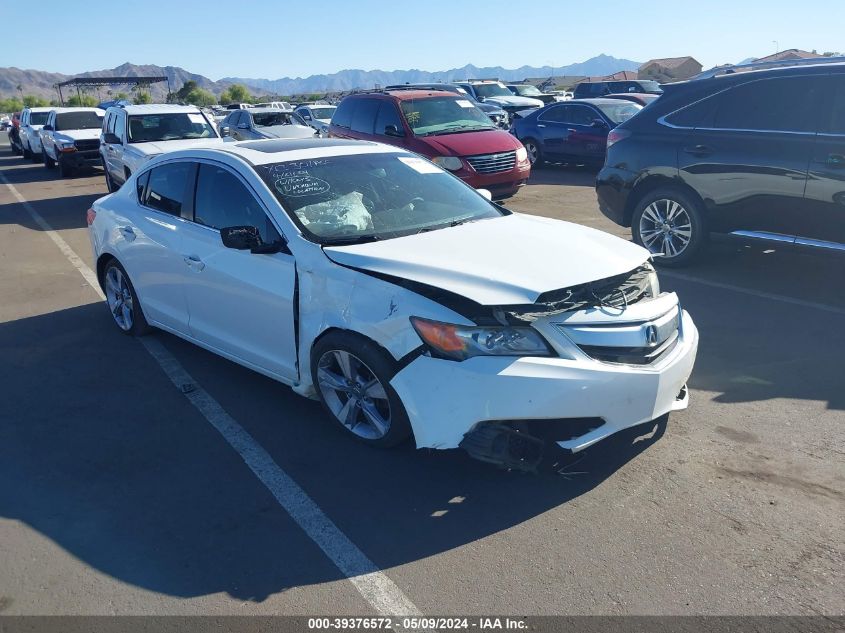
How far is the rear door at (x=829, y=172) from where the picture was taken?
6.36 metres

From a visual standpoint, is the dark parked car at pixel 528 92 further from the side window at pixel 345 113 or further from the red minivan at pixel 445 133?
the red minivan at pixel 445 133

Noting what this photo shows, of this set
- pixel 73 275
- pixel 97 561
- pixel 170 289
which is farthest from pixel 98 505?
pixel 73 275

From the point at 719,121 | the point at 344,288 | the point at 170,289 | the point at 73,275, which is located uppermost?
the point at 719,121

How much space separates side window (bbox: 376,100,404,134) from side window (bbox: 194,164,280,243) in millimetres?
7663

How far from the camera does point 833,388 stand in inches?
191

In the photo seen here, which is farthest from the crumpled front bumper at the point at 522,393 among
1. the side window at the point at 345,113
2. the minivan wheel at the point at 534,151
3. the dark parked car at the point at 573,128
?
the minivan wheel at the point at 534,151

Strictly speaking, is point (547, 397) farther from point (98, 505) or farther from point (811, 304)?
point (811, 304)

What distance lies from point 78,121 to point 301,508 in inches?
797

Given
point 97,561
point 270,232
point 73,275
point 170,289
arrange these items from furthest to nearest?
point 73,275 < point 170,289 < point 270,232 < point 97,561

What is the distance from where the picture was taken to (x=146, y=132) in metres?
13.9

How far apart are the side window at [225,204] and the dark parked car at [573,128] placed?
39.3ft

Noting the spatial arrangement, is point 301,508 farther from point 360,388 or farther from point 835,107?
point 835,107

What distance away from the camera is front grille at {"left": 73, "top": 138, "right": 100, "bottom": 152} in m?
19.1

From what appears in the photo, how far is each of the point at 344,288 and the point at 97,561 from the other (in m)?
1.77
